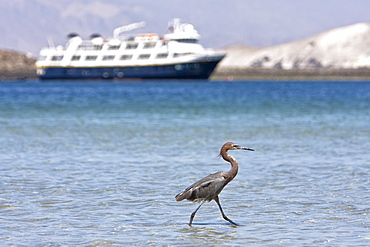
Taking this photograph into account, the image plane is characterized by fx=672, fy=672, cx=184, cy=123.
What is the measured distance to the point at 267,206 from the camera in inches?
381

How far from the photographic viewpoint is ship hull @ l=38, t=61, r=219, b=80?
97938mm

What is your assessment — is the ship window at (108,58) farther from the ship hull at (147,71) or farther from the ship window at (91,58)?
the ship hull at (147,71)

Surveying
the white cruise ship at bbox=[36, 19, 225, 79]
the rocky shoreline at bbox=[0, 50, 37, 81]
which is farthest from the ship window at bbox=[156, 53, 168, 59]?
the rocky shoreline at bbox=[0, 50, 37, 81]

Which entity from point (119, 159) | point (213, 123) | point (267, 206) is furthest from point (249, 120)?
point (267, 206)

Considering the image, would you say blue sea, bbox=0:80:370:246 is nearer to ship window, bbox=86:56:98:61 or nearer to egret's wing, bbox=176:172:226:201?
egret's wing, bbox=176:172:226:201

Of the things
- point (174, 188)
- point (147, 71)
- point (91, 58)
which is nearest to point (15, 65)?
point (91, 58)

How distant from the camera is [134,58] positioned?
329ft

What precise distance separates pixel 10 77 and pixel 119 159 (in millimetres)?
122158

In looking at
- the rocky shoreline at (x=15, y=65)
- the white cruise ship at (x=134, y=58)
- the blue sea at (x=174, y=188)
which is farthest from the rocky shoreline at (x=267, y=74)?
the blue sea at (x=174, y=188)

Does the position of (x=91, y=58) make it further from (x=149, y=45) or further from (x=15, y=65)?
(x=15, y=65)

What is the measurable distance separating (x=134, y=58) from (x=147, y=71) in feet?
10.0

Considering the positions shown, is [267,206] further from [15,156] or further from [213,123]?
[213,123]

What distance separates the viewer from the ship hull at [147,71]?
97.9 m

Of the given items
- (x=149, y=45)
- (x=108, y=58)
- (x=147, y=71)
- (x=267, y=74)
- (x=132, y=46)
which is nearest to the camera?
(x=147, y=71)
